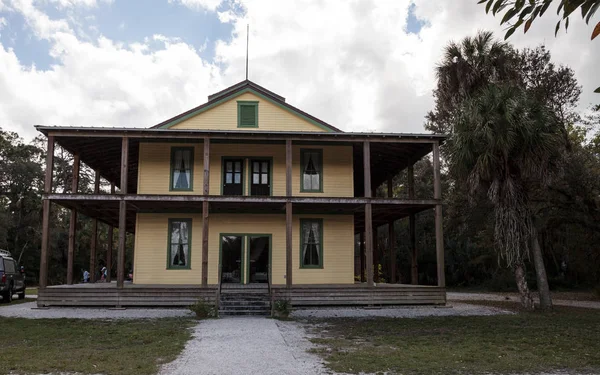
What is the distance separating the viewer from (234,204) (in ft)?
62.6

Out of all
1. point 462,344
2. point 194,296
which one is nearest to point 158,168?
point 194,296

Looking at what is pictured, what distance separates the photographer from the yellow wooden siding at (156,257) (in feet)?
64.3

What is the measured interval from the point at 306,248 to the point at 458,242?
1879 centimetres

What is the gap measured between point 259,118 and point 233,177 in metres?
2.59

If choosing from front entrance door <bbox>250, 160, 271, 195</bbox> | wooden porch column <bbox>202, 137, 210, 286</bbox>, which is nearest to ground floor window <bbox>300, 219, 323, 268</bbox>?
front entrance door <bbox>250, 160, 271, 195</bbox>

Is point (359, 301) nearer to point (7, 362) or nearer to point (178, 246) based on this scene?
point (178, 246)

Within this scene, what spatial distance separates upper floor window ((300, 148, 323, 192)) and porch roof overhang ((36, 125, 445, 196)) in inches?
25.4

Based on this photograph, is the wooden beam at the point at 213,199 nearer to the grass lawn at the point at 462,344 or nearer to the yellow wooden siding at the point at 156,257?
the yellow wooden siding at the point at 156,257

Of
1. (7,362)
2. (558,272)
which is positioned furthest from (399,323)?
(558,272)

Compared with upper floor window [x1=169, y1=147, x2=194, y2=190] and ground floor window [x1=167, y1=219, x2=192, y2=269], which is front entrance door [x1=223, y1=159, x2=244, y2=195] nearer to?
upper floor window [x1=169, y1=147, x2=194, y2=190]

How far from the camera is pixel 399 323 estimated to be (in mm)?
13609

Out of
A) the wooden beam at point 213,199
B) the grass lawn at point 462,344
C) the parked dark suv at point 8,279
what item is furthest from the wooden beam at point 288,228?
the parked dark suv at point 8,279

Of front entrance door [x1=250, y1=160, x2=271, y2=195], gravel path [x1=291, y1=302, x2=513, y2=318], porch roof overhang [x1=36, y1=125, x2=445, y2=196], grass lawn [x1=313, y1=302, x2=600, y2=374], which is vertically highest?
porch roof overhang [x1=36, y1=125, x2=445, y2=196]

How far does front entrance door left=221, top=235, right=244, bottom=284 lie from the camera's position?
785 inches
